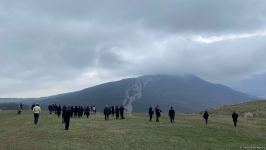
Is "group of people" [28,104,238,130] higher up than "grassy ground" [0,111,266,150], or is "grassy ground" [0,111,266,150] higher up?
"group of people" [28,104,238,130]

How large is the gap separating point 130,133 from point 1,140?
12.2m

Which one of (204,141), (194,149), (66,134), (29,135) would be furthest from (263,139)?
(29,135)

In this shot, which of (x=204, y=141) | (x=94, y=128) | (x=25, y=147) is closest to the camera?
(x=25, y=147)

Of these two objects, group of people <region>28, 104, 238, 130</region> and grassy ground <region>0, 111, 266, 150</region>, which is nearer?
grassy ground <region>0, 111, 266, 150</region>

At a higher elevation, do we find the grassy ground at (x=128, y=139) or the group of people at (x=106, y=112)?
the group of people at (x=106, y=112)

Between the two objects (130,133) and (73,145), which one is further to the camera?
(130,133)

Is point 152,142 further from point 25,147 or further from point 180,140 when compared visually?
point 25,147

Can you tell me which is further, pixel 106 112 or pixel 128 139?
pixel 106 112

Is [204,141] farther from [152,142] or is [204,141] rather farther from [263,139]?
[263,139]

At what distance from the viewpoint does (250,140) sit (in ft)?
151

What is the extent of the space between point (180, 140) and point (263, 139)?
12.8m

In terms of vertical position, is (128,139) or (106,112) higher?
(106,112)

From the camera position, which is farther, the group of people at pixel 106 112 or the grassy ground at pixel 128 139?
the group of people at pixel 106 112

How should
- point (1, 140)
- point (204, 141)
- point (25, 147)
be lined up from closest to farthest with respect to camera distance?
point (25, 147) < point (1, 140) < point (204, 141)
